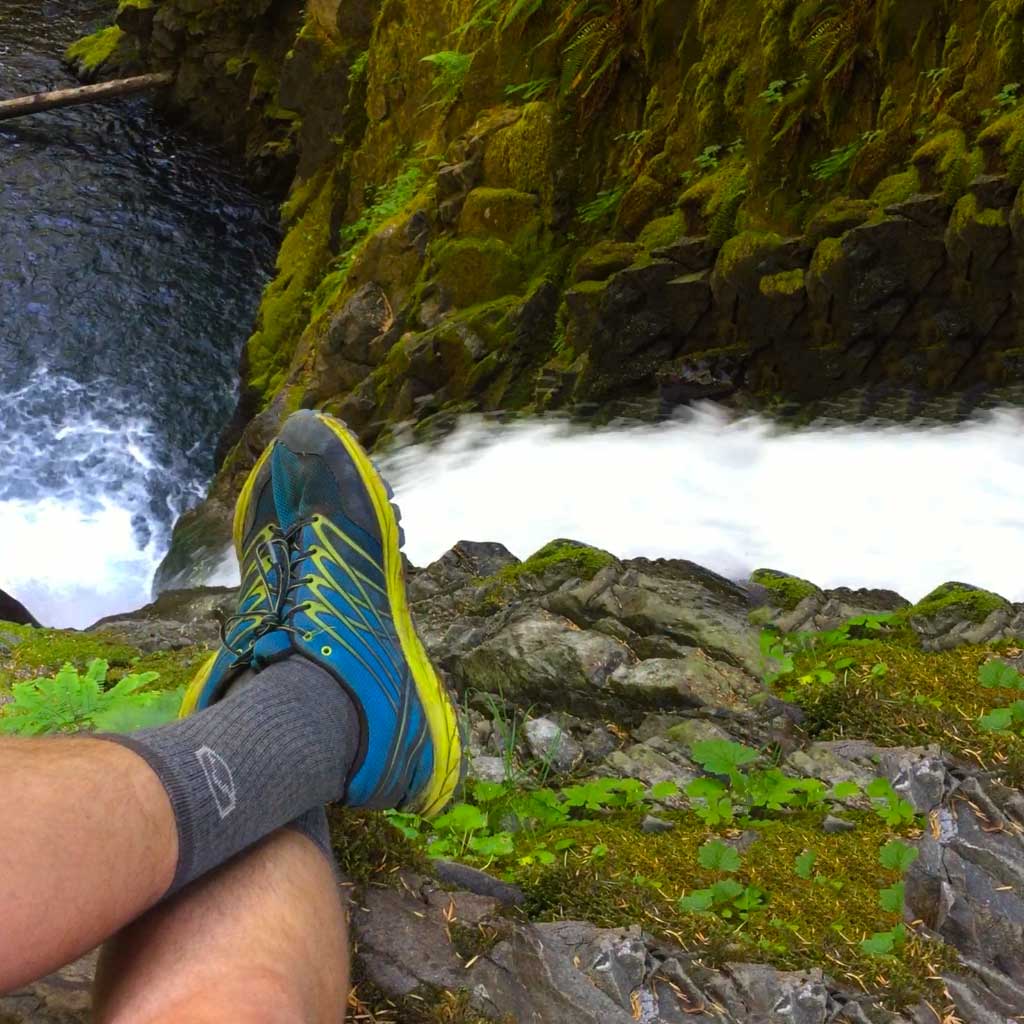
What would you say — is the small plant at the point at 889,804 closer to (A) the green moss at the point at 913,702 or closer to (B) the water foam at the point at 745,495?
(A) the green moss at the point at 913,702

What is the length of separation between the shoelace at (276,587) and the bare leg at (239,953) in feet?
2.62

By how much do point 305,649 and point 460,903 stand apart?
80cm

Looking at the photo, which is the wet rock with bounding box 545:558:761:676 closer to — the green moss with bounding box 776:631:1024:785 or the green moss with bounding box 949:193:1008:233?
the green moss with bounding box 776:631:1024:785

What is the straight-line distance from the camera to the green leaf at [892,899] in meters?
2.57

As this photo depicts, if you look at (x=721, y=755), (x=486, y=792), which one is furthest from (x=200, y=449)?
(x=721, y=755)

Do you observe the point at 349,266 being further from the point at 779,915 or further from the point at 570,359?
the point at 779,915

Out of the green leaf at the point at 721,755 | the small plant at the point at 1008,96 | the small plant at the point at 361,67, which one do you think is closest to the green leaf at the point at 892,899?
the green leaf at the point at 721,755

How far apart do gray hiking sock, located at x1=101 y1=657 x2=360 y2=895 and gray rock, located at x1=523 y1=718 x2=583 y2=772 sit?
1130mm

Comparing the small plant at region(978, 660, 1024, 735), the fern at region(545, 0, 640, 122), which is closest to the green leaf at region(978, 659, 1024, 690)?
the small plant at region(978, 660, 1024, 735)

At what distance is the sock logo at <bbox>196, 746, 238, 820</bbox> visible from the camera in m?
2.06

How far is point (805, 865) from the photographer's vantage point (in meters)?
2.74

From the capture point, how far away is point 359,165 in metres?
11.7

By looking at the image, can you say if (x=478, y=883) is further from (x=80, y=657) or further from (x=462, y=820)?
(x=80, y=657)

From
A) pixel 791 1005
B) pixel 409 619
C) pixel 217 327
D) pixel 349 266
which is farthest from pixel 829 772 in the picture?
pixel 217 327
